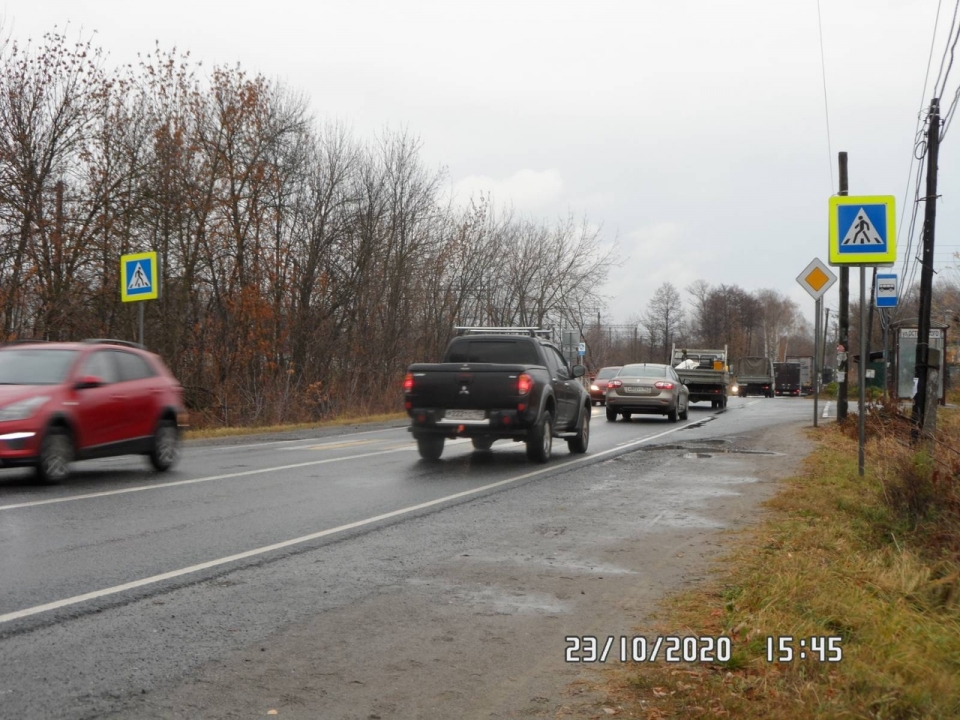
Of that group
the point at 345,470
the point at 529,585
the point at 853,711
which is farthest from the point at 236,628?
the point at 345,470

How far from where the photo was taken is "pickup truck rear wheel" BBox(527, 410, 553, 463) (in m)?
15.2

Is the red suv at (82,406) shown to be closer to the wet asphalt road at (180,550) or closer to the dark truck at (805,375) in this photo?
the wet asphalt road at (180,550)

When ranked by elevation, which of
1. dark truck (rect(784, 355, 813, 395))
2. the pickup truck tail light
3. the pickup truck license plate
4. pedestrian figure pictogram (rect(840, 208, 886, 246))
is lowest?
dark truck (rect(784, 355, 813, 395))

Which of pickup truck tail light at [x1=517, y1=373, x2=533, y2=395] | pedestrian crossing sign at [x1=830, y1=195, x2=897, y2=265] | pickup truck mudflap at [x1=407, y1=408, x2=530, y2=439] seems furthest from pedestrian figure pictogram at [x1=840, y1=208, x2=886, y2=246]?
pickup truck mudflap at [x1=407, y1=408, x2=530, y2=439]

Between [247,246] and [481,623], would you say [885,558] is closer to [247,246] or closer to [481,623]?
[481,623]

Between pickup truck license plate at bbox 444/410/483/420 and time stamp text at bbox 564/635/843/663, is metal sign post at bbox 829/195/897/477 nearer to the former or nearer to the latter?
pickup truck license plate at bbox 444/410/483/420

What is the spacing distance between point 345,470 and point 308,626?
832 centimetres

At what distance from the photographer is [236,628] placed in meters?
5.50

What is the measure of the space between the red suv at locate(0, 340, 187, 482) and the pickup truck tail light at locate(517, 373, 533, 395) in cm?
480

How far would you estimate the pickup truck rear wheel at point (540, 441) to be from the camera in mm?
15172

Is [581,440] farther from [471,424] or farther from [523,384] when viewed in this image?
[471,424]

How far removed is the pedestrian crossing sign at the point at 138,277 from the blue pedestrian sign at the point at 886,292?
18.8 m

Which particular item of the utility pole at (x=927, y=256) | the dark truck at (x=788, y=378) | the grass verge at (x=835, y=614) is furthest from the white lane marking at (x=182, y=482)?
the dark truck at (x=788, y=378)

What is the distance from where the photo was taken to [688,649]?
16.8ft
